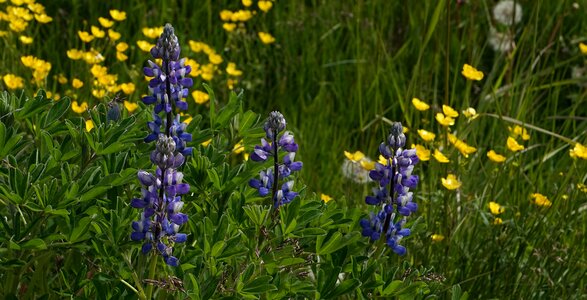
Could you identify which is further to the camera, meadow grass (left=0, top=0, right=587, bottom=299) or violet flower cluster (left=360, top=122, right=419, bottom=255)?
meadow grass (left=0, top=0, right=587, bottom=299)

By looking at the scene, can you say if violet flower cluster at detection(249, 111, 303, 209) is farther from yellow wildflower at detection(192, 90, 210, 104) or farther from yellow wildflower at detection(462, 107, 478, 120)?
yellow wildflower at detection(192, 90, 210, 104)

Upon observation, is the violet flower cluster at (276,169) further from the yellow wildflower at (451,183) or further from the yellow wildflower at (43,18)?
the yellow wildflower at (43,18)

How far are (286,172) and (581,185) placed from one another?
4.06ft

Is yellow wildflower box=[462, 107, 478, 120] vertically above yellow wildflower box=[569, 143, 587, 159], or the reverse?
yellow wildflower box=[462, 107, 478, 120]

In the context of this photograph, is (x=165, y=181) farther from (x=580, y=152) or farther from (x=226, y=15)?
(x=226, y=15)

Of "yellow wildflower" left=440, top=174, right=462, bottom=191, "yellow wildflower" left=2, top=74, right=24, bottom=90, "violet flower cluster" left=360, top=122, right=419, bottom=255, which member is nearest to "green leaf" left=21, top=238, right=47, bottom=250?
"violet flower cluster" left=360, top=122, right=419, bottom=255

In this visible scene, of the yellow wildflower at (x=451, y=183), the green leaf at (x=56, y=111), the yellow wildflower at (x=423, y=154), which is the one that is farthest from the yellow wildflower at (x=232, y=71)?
the green leaf at (x=56, y=111)

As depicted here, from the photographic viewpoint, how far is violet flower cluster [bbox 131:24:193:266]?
6.01ft

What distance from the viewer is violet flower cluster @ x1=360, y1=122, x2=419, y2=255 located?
216 centimetres

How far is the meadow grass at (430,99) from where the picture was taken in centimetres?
295

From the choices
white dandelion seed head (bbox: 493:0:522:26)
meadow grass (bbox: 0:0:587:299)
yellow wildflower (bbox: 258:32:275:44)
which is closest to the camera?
meadow grass (bbox: 0:0:587:299)

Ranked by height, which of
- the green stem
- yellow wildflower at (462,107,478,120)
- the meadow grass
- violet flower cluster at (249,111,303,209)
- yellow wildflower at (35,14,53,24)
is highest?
violet flower cluster at (249,111,303,209)

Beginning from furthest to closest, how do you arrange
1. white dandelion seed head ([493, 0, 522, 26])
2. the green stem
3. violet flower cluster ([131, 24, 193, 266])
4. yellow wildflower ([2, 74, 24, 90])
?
1. white dandelion seed head ([493, 0, 522, 26])
2. yellow wildflower ([2, 74, 24, 90])
3. the green stem
4. violet flower cluster ([131, 24, 193, 266])

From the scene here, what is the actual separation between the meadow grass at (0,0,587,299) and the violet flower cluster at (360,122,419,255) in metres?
0.55
